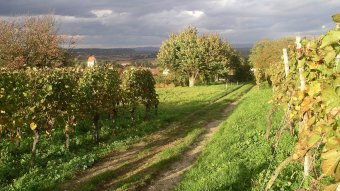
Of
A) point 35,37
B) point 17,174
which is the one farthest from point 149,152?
point 35,37

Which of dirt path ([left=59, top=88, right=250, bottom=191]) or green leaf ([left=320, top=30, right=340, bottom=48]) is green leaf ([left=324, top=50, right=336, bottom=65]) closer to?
green leaf ([left=320, top=30, right=340, bottom=48])

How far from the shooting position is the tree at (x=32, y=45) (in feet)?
91.8

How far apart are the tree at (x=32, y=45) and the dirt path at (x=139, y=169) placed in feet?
45.3

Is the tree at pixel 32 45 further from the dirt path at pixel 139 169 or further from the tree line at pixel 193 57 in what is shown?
the tree line at pixel 193 57

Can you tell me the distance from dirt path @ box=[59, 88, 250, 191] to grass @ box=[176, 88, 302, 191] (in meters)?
0.68

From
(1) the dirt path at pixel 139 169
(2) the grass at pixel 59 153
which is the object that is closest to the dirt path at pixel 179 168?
(1) the dirt path at pixel 139 169

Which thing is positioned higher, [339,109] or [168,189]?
[339,109]

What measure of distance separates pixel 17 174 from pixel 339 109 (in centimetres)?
1290

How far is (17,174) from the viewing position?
43.5 ft

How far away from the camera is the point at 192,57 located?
61.7 meters

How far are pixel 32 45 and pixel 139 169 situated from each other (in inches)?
748

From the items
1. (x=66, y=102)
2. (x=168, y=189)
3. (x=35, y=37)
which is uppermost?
(x=35, y=37)

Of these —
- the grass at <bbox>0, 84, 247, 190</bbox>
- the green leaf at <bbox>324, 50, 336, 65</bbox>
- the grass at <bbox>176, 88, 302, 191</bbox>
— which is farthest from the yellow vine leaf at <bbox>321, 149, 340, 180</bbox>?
the grass at <bbox>0, 84, 247, 190</bbox>

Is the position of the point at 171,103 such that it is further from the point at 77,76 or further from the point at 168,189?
the point at 168,189
